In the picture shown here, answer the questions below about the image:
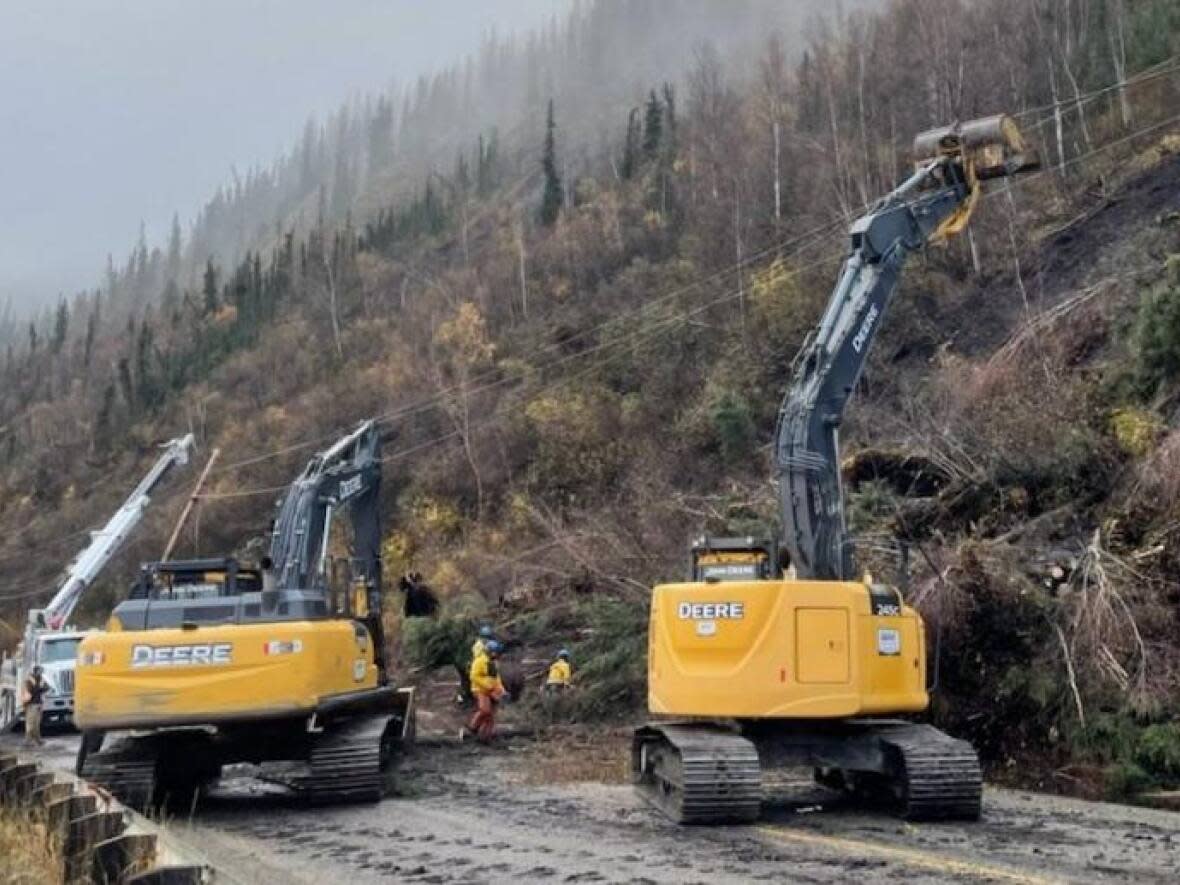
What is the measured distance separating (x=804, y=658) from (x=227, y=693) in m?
5.34

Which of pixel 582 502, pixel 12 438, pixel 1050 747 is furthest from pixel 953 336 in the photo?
pixel 12 438

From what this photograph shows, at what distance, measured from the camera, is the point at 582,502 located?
35.2 m

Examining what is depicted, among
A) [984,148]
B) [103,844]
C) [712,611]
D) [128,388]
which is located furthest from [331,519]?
[128,388]

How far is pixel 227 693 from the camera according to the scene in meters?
11.8

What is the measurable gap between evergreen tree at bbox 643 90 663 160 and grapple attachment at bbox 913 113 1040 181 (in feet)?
173

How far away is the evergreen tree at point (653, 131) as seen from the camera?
66.1m

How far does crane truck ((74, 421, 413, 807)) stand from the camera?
11.8 metres

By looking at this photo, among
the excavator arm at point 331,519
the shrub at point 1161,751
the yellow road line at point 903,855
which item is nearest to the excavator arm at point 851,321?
the yellow road line at point 903,855

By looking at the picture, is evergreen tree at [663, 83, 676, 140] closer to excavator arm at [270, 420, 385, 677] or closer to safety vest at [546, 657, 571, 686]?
excavator arm at [270, 420, 385, 677]

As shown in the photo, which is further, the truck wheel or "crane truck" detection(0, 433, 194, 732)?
the truck wheel

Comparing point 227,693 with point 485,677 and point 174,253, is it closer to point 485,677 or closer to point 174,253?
point 485,677

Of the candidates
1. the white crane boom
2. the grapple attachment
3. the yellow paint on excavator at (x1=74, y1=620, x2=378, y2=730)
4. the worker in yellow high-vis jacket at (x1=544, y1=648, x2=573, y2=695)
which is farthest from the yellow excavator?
the white crane boom

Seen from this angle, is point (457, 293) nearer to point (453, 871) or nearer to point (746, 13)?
point (453, 871)

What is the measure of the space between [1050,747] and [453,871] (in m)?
6.75
